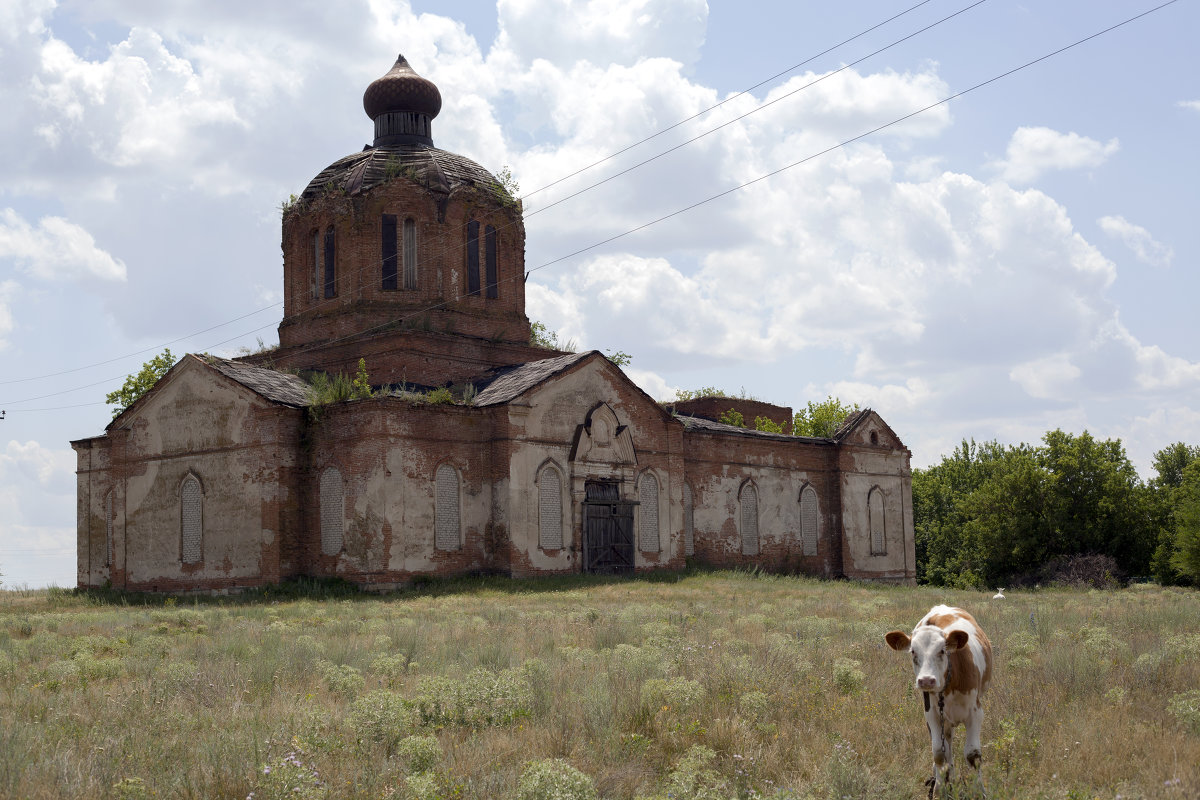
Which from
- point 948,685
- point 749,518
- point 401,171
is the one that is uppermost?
point 401,171

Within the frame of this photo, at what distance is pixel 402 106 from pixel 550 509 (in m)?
14.4

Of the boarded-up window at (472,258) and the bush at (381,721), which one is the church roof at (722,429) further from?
the bush at (381,721)

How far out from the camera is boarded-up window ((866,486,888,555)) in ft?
125

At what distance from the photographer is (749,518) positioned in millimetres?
34969

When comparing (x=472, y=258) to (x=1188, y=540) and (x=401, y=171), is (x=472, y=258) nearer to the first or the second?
(x=401, y=171)

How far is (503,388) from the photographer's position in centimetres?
2898

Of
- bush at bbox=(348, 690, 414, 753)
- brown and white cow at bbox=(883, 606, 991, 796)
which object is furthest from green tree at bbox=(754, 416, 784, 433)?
brown and white cow at bbox=(883, 606, 991, 796)

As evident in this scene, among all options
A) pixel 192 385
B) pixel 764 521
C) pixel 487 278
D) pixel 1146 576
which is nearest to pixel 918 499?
pixel 1146 576

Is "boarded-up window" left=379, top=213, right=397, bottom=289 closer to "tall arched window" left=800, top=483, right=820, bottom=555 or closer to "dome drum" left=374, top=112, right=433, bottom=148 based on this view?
"dome drum" left=374, top=112, right=433, bottom=148

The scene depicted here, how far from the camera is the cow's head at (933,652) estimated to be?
7.02 metres

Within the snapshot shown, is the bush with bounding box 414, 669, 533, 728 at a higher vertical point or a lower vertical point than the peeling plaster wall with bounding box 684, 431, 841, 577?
lower

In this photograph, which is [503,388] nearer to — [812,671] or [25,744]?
[812,671]

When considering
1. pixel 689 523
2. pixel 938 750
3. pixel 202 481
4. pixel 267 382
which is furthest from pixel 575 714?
pixel 689 523

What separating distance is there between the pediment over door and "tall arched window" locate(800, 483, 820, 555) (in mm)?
8579
